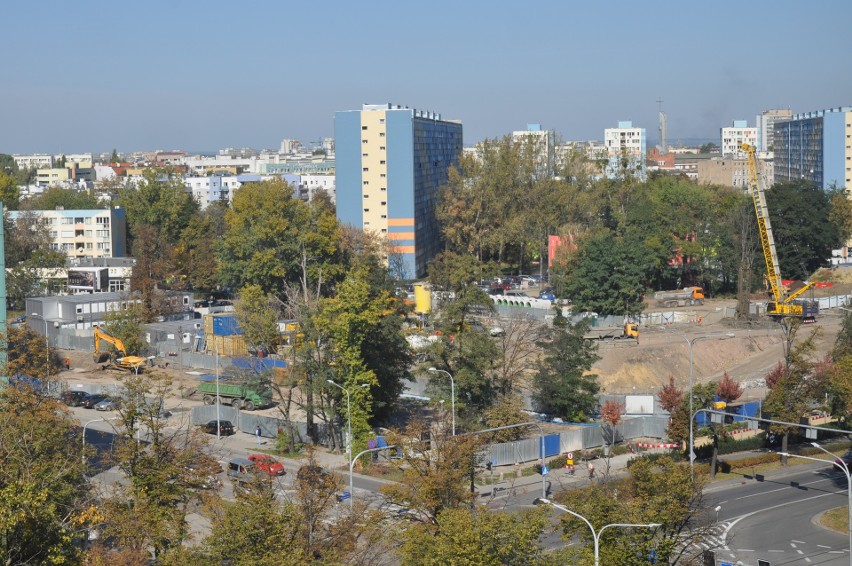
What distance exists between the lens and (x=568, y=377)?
134 ft

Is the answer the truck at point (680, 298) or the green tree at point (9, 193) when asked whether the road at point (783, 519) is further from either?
the green tree at point (9, 193)

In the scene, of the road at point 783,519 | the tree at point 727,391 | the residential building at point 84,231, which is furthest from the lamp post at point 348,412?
the residential building at point 84,231

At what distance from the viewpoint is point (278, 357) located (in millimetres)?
47594

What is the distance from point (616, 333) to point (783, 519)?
2425cm

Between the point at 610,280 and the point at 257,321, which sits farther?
the point at 610,280

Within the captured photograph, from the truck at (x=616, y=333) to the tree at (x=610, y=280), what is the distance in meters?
1.12

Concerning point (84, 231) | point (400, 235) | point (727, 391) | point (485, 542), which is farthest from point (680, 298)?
point (485, 542)

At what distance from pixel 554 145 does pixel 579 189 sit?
7.43 metres

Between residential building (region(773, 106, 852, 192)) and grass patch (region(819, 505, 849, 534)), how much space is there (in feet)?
215

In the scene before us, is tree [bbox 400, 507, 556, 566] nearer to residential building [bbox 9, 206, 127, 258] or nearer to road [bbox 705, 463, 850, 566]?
road [bbox 705, 463, 850, 566]

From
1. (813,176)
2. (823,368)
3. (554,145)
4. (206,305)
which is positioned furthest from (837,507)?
(813,176)

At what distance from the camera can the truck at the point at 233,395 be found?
44.4 meters

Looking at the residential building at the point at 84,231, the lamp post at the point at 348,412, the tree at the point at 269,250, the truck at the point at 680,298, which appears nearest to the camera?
the lamp post at the point at 348,412

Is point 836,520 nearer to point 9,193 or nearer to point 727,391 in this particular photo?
point 727,391
